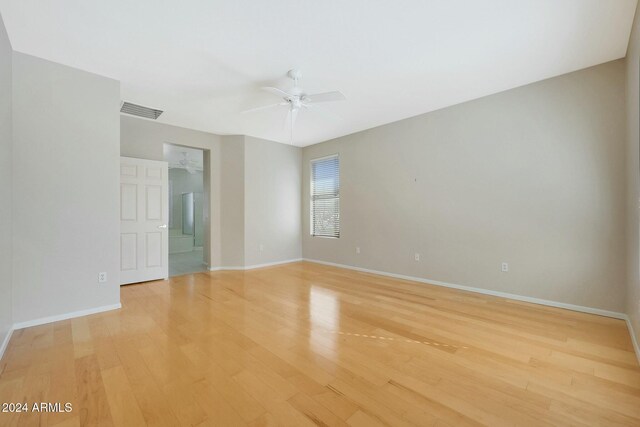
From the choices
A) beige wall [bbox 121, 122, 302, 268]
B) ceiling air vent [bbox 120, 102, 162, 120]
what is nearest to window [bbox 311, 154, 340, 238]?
beige wall [bbox 121, 122, 302, 268]

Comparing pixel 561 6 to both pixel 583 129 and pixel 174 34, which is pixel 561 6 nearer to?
pixel 583 129

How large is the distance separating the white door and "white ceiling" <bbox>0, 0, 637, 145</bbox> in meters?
1.20

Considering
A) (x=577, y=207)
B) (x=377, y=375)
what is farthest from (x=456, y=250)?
(x=377, y=375)

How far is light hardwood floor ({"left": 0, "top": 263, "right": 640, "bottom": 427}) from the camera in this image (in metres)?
Answer: 1.48

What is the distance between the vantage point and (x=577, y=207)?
3.03 m

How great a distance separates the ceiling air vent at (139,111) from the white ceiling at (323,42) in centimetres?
37

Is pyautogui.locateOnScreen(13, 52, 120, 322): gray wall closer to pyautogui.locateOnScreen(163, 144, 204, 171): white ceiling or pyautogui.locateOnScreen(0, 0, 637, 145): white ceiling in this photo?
pyautogui.locateOnScreen(0, 0, 637, 145): white ceiling

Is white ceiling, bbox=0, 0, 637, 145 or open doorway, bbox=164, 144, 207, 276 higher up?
white ceiling, bbox=0, 0, 637, 145

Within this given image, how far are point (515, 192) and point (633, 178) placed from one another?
1123 mm

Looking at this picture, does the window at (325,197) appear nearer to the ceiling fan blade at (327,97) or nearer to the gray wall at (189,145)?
the gray wall at (189,145)

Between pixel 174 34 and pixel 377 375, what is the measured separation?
3.29 metres

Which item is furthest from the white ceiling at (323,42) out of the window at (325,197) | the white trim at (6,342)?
the white trim at (6,342)

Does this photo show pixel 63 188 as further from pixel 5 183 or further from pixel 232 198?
pixel 232 198

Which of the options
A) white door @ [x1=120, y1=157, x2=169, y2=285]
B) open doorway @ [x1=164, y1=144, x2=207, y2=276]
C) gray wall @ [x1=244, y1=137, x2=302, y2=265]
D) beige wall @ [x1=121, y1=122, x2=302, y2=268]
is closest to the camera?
white door @ [x1=120, y1=157, x2=169, y2=285]
